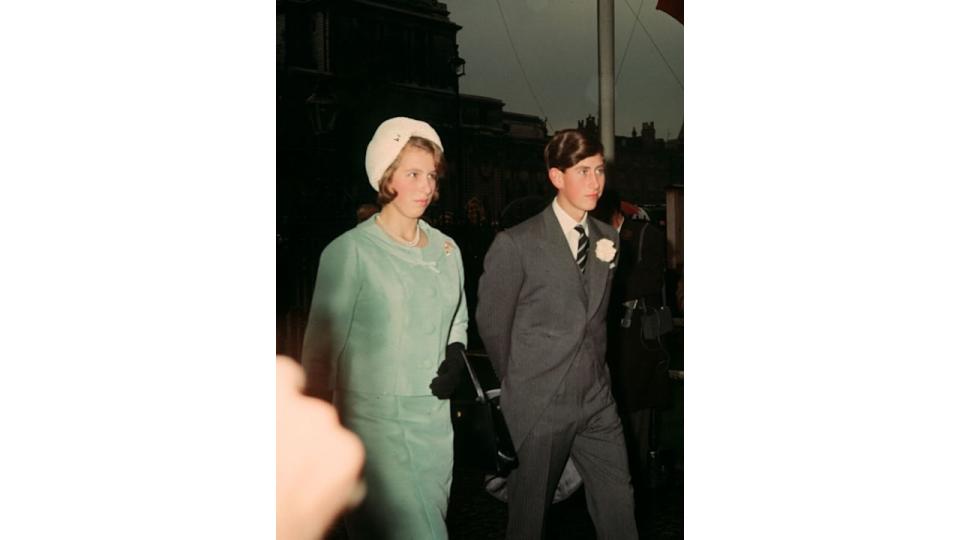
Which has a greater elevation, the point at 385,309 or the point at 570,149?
the point at 570,149

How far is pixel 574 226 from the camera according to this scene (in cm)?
307

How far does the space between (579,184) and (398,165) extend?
521 millimetres

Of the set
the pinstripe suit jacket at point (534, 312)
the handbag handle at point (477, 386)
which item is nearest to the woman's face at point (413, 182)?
the pinstripe suit jacket at point (534, 312)

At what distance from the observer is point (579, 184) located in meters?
3.06

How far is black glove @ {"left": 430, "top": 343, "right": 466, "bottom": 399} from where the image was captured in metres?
3.08

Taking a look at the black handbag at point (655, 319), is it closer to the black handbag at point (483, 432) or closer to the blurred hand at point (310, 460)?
the black handbag at point (483, 432)

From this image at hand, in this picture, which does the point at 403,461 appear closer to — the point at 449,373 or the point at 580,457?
the point at 449,373

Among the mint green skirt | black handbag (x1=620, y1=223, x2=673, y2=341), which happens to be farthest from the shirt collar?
the mint green skirt

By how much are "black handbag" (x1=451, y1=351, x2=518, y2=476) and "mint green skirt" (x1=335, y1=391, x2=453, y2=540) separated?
42 mm

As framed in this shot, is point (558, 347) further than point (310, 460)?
No

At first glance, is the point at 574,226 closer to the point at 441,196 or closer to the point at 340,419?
the point at 441,196

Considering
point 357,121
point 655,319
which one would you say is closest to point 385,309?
point 357,121
